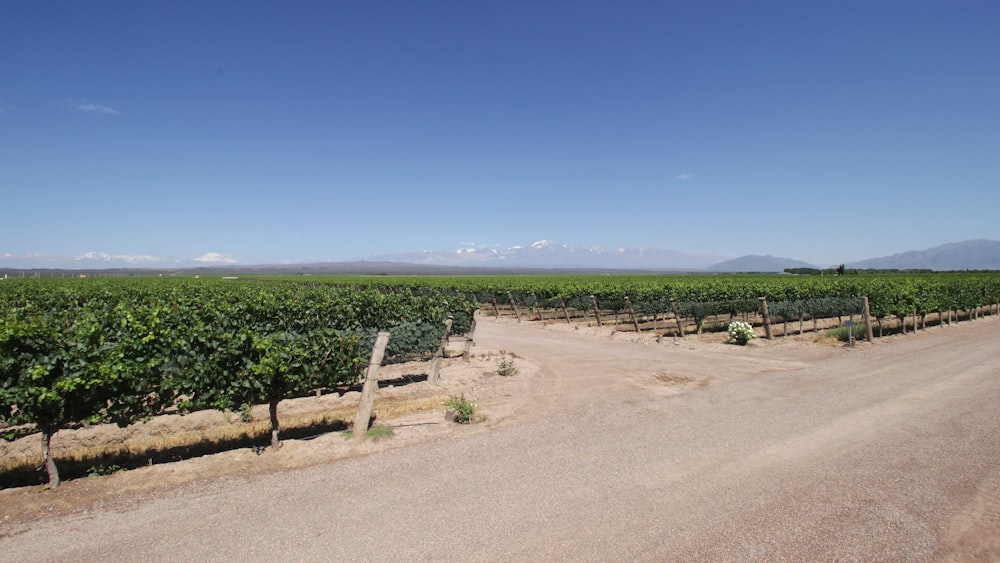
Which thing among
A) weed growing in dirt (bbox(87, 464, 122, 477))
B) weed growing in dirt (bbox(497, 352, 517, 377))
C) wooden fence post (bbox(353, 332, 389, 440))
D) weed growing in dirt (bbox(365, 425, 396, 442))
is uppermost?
wooden fence post (bbox(353, 332, 389, 440))

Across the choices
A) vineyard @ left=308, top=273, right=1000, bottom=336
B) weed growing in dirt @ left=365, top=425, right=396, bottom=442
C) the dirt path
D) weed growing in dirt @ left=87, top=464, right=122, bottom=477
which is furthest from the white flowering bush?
weed growing in dirt @ left=87, top=464, right=122, bottom=477

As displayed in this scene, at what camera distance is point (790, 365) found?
48.9 ft

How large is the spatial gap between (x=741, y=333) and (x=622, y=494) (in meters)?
15.1

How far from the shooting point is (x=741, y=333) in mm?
18859

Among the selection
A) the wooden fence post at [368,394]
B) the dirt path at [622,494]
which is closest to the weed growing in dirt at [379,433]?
the wooden fence post at [368,394]

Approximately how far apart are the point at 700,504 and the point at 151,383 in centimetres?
768

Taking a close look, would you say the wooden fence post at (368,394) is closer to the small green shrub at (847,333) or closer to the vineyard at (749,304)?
the vineyard at (749,304)

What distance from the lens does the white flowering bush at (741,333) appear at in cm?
1881

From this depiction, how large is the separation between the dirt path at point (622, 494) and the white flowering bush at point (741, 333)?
26.3 feet

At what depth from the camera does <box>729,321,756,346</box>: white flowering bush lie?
1881 centimetres

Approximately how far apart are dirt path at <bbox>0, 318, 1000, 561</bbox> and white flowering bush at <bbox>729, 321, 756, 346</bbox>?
8013mm

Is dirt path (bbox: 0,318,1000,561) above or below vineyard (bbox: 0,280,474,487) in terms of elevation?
below

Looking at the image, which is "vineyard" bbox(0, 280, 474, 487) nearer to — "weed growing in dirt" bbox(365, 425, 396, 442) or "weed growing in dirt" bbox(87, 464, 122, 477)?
"weed growing in dirt" bbox(87, 464, 122, 477)

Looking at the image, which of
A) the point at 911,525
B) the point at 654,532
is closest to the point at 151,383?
the point at 654,532
